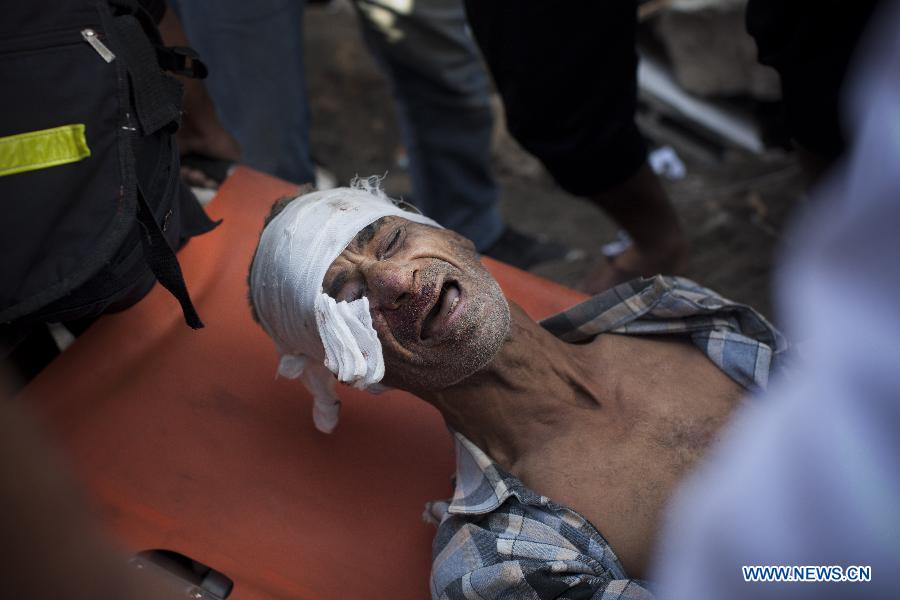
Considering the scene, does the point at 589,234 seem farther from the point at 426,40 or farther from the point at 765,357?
the point at 765,357

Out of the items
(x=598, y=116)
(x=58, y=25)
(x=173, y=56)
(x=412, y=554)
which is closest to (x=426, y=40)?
(x=598, y=116)

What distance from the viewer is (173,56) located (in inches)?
99.9

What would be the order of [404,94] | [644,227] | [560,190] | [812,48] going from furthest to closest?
[560,190]
[404,94]
[644,227]
[812,48]

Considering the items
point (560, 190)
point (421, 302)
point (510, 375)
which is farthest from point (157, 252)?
point (560, 190)

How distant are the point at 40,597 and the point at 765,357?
198 centimetres

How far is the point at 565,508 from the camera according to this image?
2072mm

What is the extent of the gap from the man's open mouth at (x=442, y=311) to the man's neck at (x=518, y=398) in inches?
7.0

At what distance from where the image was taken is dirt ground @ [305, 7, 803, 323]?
4184 millimetres

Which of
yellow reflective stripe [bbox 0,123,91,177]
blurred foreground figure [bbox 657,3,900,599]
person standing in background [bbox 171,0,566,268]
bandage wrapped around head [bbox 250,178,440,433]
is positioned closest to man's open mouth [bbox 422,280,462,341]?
bandage wrapped around head [bbox 250,178,440,433]

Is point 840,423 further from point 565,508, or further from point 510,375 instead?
point 510,375

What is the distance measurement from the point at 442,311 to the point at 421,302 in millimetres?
70

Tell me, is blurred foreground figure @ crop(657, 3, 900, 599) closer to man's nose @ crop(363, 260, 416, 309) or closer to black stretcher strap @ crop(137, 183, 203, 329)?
man's nose @ crop(363, 260, 416, 309)

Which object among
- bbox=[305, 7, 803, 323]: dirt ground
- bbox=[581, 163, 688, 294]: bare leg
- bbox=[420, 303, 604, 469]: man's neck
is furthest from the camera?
bbox=[305, 7, 803, 323]: dirt ground

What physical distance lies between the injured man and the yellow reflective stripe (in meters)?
0.52
